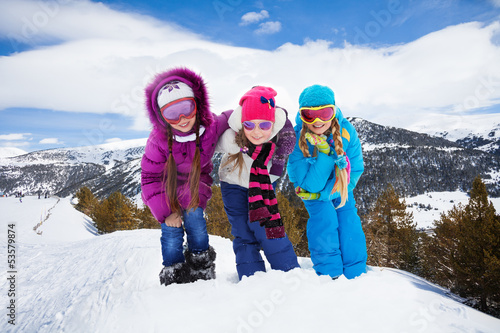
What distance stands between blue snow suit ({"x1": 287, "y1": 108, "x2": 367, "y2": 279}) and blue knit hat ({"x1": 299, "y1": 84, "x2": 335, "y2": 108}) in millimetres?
282

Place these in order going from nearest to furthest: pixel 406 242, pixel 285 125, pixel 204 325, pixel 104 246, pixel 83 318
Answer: pixel 204 325 < pixel 83 318 < pixel 285 125 < pixel 104 246 < pixel 406 242

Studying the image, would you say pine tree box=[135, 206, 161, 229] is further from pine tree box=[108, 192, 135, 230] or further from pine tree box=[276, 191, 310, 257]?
pine tree box=[276, 191, 310, 257]

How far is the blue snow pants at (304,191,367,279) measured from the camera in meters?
2.85

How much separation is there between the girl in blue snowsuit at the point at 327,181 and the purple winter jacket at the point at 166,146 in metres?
1.02

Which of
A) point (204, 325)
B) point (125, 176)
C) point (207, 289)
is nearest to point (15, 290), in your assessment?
point (207, 289)

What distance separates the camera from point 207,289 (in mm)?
2281

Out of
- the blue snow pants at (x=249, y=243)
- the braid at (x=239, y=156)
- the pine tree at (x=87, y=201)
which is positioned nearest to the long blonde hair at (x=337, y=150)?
the braid at (x=239, y=156)

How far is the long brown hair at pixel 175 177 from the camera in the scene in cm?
274

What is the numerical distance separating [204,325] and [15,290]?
3572mm

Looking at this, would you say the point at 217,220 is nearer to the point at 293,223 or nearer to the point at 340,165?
the point at 293,223

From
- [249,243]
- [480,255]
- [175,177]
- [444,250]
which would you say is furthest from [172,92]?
[444,250]

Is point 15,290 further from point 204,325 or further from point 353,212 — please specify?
point 353,212

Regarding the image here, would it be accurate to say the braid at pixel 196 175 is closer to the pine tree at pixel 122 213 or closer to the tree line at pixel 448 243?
the tree line at pixel 448 243

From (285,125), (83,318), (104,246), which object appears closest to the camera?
(83,318)
